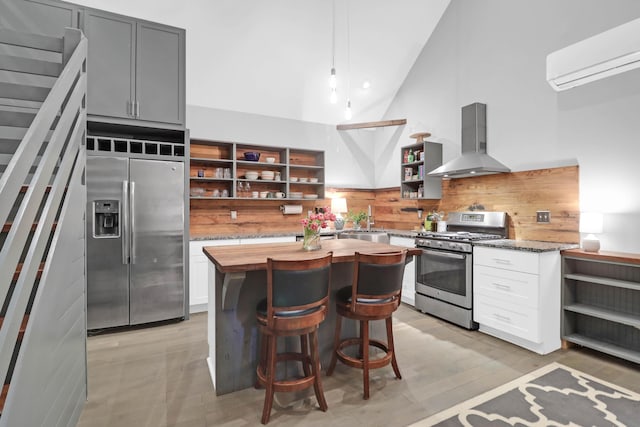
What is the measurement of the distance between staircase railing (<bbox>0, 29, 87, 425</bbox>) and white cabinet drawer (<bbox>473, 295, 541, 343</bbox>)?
3499 mm

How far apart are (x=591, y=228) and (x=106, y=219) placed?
186 inches

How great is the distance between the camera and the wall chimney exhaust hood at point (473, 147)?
382cm

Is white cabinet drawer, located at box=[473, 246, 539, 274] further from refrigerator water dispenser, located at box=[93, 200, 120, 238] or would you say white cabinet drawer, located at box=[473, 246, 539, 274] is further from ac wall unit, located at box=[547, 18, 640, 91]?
refrigerator water dispenser, located at box=[93, 200, 120, 238]

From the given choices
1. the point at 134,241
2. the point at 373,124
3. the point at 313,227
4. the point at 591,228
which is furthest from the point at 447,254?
the point at 134,241

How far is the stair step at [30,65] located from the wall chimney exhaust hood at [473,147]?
3805mm

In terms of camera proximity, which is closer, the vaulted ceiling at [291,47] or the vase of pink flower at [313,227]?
the vase of pink flower at [313,227]

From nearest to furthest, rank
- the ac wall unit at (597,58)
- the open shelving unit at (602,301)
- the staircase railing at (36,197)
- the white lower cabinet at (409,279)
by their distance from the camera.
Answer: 1. the staircase railing at (36,197)
2. the ac wall unit at (597,58)
3. the open shelving unit at (602,301)
4. the white lower cabinet at (409,279)

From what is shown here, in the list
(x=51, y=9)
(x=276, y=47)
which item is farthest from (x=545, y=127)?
(x=51, y=9)

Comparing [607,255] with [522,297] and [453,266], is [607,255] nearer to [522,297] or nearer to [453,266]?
[522,297]

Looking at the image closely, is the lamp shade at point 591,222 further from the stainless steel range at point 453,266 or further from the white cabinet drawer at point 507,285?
the stainless steel range at point 453,266

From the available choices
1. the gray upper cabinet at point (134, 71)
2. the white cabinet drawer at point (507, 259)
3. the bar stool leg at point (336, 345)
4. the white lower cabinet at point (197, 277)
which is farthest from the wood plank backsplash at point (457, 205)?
the bar stool leg at point (336, 345)

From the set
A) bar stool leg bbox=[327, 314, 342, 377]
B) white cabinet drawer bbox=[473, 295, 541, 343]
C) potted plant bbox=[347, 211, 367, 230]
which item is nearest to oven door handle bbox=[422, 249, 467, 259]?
white cabinet drawer bbox=[473, 295, 541, 343]

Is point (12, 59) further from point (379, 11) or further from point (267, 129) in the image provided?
point (379, 11)

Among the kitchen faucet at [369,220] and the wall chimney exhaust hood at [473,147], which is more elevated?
the wall chimney exhaust hood at [473,147]
